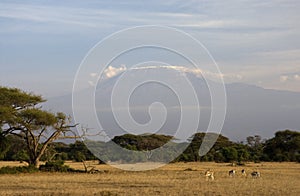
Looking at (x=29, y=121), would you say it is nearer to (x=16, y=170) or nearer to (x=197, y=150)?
(x=16, y=170)

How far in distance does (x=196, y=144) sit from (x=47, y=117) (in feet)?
130

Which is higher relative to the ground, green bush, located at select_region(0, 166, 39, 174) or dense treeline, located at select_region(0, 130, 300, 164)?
dense treeline, located at select_region(0, 130, 300, 164)

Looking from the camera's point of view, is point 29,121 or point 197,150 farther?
point 197,150

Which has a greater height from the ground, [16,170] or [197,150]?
[197,150]

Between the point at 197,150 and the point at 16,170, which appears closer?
the point at 16,170

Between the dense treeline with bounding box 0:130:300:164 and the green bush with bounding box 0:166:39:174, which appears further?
the dense treeline with bounding box 0:130:300:164

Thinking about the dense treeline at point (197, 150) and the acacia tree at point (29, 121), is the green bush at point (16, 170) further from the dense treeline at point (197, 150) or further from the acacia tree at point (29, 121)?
the dense treeline at point (197, 150)

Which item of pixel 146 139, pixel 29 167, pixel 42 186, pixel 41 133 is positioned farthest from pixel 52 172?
pixel 146 139

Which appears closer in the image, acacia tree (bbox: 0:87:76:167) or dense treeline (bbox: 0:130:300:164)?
acacia tree (bbox: 0:87:76:167)

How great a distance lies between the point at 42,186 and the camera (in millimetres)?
26938

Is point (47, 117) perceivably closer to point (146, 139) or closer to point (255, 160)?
point (146, 139)

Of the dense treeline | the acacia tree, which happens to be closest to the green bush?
the acacia tree

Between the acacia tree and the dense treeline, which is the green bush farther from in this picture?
the dense treeline

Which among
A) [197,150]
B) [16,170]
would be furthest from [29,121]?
[197,150]
